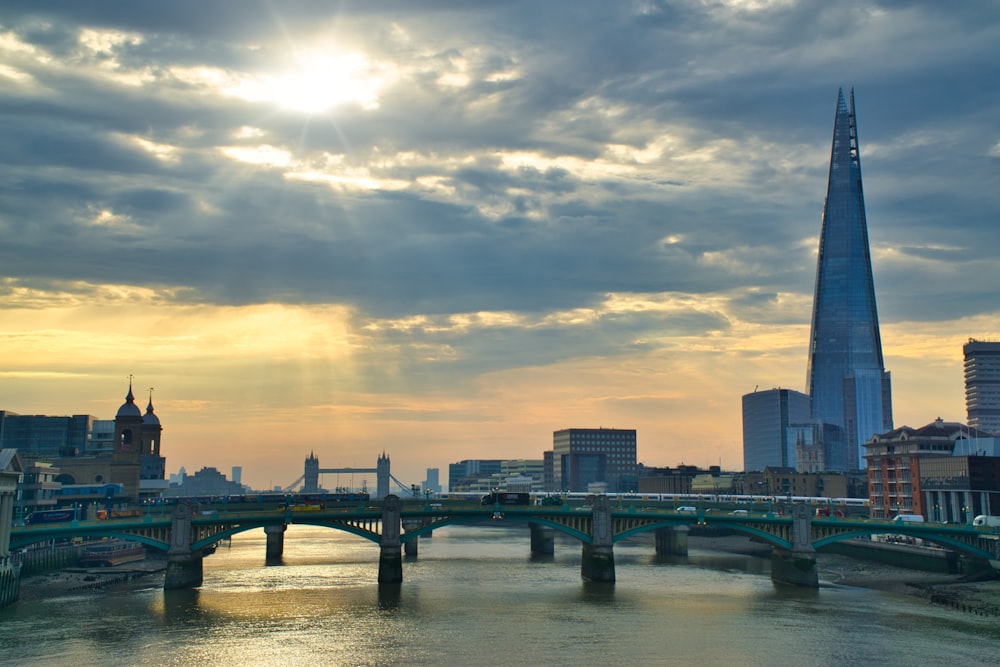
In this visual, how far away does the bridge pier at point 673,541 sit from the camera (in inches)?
7328

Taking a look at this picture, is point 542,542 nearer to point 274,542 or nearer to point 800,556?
point 274,542

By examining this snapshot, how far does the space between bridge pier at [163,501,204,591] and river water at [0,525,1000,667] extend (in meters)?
3.41

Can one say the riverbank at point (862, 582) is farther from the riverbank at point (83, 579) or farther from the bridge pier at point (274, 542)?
the bridge pier at point (274, 542)

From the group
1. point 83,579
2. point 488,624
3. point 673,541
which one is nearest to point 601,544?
point 488,624

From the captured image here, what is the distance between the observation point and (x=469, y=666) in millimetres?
77938

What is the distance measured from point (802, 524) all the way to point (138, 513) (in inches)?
3812

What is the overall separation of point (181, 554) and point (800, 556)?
80305 millimetres

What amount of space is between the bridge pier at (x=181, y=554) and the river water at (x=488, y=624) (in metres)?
3.41

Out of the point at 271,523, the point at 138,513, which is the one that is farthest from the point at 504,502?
the point at 138,513

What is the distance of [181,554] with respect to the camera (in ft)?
407

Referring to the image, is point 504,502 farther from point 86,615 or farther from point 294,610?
point 86,615

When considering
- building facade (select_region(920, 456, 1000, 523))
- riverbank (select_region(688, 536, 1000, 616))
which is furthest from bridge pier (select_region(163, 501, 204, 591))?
building facade (select_region(920, 456, 1000, 523))

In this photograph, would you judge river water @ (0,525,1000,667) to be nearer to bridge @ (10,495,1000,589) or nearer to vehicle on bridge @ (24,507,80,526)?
bridge @ (10,495,1000,589)

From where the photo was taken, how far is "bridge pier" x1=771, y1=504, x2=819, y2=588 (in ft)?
429
